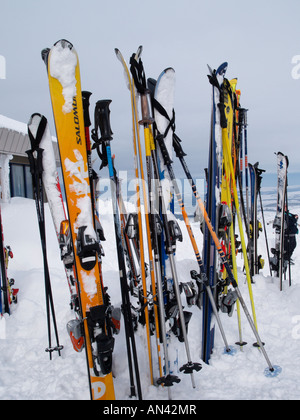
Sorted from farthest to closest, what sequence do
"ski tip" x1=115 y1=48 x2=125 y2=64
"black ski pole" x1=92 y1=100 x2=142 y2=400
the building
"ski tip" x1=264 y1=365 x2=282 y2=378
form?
the building < "ski tip" x1=264 y1=365 x2=282 y2=378 < "ski tip" x1=115 y1=48 x2=125 y2=64 < "black ski pole" x1=92 y1=100 x2=142 y2=400

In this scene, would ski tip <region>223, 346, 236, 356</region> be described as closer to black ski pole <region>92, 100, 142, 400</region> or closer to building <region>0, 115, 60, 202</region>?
black ski pole <region>92, 100, 142, 400</region>

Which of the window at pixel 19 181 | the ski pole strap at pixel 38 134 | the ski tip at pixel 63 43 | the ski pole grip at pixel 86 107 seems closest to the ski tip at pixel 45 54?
the ski tip at pixel 63 43

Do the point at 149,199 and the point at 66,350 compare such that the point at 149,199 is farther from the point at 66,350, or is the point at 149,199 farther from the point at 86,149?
the point at 66,350

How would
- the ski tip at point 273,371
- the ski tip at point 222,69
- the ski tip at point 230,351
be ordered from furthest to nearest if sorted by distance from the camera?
the ski tip at point 222,69 → the ski tip at point 230,351 → the ski tip at point 273,371

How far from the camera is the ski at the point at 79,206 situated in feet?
7.52

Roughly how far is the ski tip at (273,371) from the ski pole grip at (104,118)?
2630 mm

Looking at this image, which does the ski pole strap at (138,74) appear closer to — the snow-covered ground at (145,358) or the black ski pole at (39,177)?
the black ski pole at (39,177)

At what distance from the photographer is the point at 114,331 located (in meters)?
2.43

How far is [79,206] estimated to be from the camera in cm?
234

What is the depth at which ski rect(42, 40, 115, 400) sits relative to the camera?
2291 millimetres

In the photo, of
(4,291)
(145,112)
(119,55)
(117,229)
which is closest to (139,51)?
(119,55)

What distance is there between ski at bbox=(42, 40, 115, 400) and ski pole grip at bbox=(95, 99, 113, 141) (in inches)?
6.1

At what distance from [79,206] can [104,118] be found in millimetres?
763

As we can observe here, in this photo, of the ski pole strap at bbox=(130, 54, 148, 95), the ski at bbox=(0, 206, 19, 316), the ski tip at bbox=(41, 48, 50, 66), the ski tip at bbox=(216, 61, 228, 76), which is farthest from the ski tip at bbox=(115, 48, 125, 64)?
the ski at bbox=(0, 206, 19, 316)
